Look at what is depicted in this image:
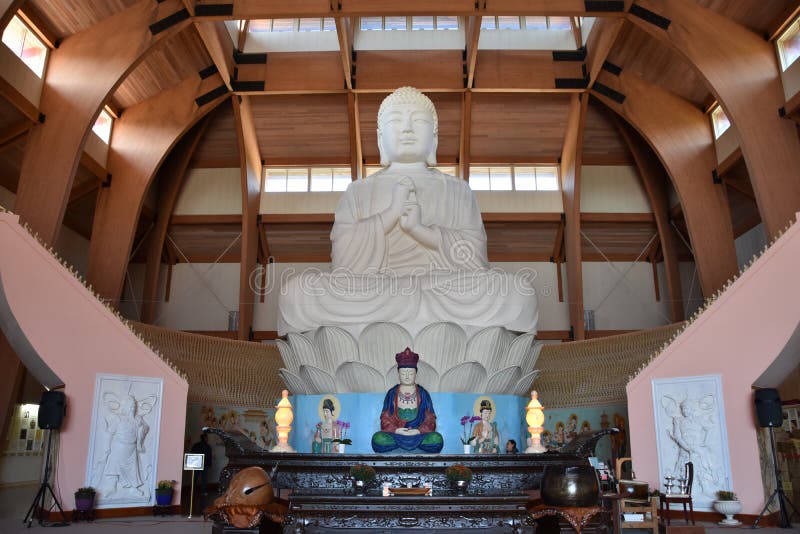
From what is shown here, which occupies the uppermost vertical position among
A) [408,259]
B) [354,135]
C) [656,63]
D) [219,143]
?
[656,63]

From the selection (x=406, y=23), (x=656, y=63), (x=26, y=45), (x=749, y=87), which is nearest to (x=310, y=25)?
(x=406, y=23)

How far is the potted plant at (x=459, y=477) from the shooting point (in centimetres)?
427

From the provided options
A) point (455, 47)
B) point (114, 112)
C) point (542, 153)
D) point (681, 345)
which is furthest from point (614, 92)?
point (114, 112)

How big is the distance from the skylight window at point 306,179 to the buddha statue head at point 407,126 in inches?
255

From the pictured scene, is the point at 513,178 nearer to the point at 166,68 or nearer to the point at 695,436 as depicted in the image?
the point at 166,68

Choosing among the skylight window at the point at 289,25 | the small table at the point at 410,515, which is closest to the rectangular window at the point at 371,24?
the skylight window at the point at 289,25

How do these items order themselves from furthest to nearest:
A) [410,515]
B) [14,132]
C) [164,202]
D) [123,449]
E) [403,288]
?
[164,202] < [14,132] < [123,449] < [403,288] < [410,515]

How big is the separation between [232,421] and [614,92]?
8764mm

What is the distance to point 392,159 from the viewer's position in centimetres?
854

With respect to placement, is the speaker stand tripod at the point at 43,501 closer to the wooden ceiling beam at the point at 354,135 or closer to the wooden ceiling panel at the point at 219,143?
the wooden ceiling beam at the point at 354,135

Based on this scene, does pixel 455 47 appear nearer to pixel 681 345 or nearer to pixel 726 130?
pixel 726 130

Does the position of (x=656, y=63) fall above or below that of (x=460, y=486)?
above

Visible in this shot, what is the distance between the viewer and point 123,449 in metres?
6.94

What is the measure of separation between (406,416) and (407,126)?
377 cm
